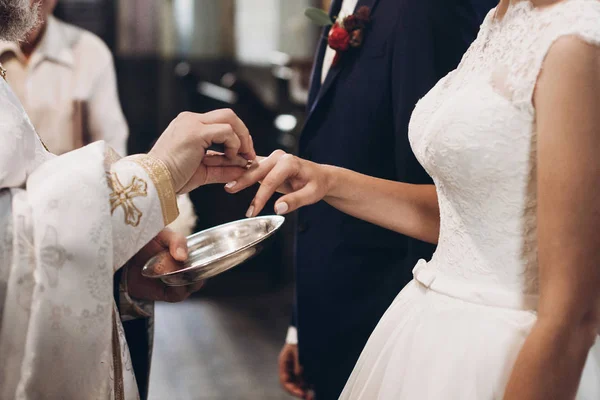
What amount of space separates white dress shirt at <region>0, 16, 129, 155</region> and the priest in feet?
6.48

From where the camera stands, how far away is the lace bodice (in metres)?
1.16

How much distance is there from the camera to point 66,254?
1.17 meters

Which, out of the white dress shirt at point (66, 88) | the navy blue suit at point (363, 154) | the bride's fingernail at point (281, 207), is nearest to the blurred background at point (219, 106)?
the white dress shirt at point (66, 88)

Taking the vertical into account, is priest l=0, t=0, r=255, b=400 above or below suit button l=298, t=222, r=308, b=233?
above

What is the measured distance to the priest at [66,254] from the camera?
3.83 ft

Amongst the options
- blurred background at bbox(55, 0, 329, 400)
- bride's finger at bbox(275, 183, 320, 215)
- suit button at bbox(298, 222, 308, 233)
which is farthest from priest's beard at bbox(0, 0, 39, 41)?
blurred background at bbox(55, 0, 329, 400)

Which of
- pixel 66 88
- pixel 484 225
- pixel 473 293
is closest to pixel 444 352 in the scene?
pixel 473 293

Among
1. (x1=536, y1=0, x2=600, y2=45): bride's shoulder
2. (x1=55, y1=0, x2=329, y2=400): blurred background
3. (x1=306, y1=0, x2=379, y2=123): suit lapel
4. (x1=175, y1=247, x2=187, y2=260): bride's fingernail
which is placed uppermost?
(x1=536, y1=0, x2=600, y2=45): bride's shoulder

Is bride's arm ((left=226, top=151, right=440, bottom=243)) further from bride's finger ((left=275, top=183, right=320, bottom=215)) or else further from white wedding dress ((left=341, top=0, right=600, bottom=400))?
white wedding dress ((left=341, top=0, right=600, bottom=400))

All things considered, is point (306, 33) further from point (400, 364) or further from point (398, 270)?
point (400, 364)

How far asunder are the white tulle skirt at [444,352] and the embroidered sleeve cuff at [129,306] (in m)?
0.50

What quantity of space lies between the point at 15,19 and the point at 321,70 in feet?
3.13

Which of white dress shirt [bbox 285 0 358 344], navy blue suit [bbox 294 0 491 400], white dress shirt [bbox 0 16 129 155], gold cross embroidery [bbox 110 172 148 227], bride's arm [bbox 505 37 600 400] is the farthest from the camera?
white dress shirt [bbox 0 16 129 155]

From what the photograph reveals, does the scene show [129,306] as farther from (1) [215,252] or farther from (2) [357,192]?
(2) [357,192]
